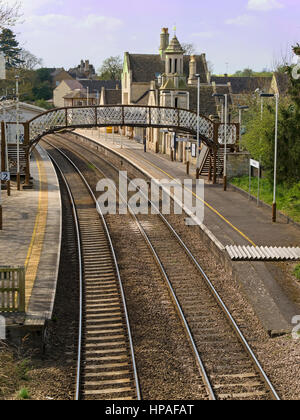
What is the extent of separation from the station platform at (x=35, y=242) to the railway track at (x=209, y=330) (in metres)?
3.83

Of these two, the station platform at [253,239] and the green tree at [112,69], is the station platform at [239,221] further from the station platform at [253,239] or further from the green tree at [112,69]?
the green tree at [112,69]

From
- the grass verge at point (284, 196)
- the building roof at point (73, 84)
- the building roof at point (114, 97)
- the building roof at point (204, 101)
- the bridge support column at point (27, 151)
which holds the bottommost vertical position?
the grass verge at point (284, 196)

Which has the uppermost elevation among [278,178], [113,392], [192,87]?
[192,87]

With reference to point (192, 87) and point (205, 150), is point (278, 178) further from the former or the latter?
point (192, 87)

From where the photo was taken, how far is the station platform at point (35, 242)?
16.3 m

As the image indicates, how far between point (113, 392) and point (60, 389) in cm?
113

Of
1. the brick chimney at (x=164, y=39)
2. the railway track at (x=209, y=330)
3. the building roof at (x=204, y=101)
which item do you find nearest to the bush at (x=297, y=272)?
the railway track at (x=209, y=330)

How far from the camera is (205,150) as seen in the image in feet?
143

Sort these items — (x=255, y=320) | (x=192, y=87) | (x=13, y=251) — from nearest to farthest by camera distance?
(x=255, y=320), (x=13, y=251), (x=192, y=87)

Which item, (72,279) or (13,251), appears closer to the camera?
(72,279)

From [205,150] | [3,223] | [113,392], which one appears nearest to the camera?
[113,392]

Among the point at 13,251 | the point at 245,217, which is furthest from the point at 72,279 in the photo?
the point at 245,217

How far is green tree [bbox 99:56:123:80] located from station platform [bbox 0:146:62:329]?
94.6 metres

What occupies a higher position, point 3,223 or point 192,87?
point 192,87
